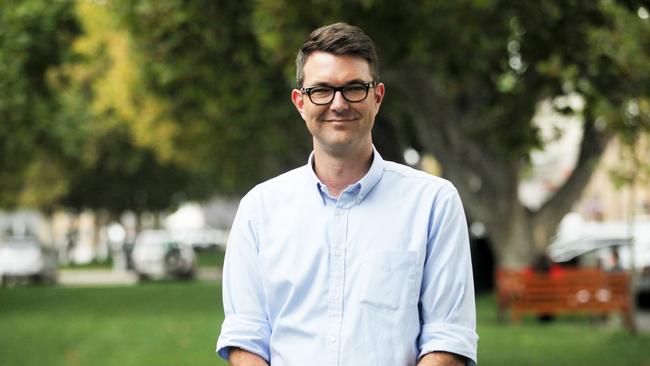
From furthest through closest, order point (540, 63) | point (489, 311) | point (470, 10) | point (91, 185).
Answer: point (91, 185) < point (489, 311) < point (470, 10) < point (540, 63)

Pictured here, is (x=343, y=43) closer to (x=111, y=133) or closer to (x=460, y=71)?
(x=460, y=71)

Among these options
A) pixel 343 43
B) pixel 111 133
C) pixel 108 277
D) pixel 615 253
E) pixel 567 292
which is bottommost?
pixel 108 277

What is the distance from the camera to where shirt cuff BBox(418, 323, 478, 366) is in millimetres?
3285

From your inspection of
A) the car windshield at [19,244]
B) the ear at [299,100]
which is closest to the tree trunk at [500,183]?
the ear at [299,100]

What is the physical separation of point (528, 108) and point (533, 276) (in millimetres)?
6235

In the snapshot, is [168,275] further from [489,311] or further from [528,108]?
[528,108]

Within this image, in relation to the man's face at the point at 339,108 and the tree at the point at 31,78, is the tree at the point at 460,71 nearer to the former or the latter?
the tree at the point at 31,78

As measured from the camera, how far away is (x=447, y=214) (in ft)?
11.0

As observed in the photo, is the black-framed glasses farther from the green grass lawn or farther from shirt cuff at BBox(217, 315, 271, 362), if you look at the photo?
the green grass lawn

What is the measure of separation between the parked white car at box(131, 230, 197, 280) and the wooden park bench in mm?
25009

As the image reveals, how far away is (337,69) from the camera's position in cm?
336

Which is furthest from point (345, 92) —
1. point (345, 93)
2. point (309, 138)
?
point (309, 138)

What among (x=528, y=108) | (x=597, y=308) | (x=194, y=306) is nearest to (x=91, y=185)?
(x=194, y=306)

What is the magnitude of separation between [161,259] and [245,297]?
1642 inches
